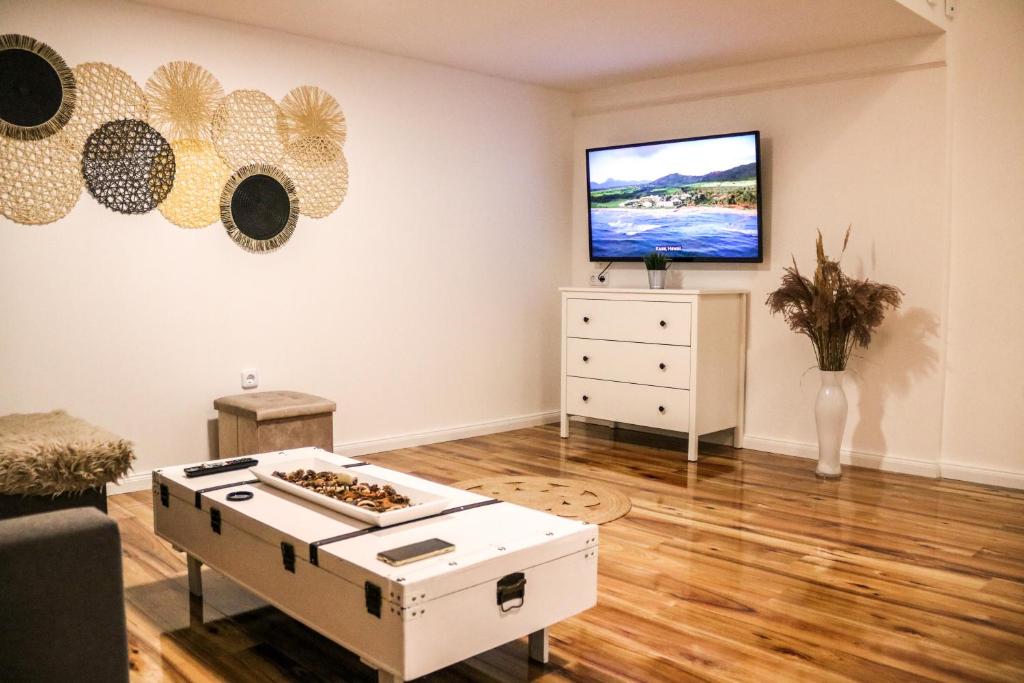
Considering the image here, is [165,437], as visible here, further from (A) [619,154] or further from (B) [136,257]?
(A) [619,154]

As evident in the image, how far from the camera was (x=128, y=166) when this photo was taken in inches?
154

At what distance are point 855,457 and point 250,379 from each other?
126 inches

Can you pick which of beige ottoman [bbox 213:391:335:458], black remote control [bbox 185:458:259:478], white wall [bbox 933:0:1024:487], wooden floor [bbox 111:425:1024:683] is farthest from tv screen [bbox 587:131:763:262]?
black remote control [bbox 185:458:259:478]

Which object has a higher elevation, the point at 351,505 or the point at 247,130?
the point at 247,130

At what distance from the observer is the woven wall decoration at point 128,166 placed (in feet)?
12.5

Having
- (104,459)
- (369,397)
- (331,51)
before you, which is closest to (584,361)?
(369,397)

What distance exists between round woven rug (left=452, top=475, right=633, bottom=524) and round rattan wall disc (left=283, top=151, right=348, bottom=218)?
1631mm

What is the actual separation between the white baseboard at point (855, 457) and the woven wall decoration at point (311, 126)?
114 inches

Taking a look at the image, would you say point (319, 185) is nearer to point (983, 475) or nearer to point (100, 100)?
point (100, 100)

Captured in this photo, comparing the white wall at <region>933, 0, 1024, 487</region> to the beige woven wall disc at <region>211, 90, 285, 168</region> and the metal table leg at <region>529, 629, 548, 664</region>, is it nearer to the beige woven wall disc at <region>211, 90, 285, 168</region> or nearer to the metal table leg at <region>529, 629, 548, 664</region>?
→ the metal table leg at <region>529, 629, 548, 664</region>

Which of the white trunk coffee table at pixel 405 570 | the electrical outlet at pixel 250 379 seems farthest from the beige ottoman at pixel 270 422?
the white trunk coffee table at pixel 405 570

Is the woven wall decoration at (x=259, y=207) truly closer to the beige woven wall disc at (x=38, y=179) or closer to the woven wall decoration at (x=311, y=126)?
the woven wall decoration at (x=311, y=126)

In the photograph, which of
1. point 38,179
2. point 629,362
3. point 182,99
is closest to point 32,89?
point 38,179

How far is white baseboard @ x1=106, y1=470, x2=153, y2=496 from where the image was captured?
3.94 meters
